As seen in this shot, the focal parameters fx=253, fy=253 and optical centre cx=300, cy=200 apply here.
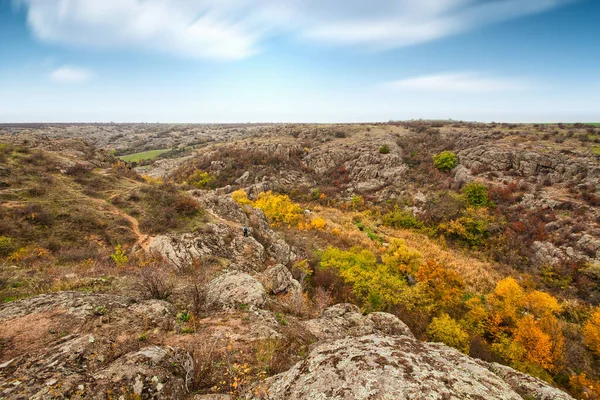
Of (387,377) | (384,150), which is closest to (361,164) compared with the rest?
(384,150)

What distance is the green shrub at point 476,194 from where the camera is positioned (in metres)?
47.3

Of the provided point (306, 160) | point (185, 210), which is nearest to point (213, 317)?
point (185, 210)

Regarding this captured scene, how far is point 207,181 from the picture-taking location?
66.1 m

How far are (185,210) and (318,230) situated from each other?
22.7 meters

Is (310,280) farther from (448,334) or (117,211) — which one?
(117,211)

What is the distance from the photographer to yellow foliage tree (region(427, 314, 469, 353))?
18.8 m

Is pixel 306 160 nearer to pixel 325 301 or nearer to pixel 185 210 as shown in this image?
pixel 185 210

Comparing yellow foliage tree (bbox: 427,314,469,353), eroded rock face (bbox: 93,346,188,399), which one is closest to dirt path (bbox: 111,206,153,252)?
eroded rock face (bbox: 93,346,188,399)

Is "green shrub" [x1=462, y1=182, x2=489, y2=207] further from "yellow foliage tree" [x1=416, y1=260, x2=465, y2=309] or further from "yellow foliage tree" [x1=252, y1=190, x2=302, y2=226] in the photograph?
"yellow foliage tree" [x1=252, y1=190, x2=302, y2=226]

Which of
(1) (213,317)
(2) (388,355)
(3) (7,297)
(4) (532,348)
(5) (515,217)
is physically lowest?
(4) (532,348)

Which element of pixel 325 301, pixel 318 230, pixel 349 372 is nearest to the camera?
pixel 349 372

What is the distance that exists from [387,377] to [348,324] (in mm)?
8240

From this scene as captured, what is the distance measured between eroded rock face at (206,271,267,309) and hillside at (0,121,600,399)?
0.09 m

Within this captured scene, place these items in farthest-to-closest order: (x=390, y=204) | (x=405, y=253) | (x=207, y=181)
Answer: (x=207, y=181)
(x=390, y=204)
(x=405, y=253)
